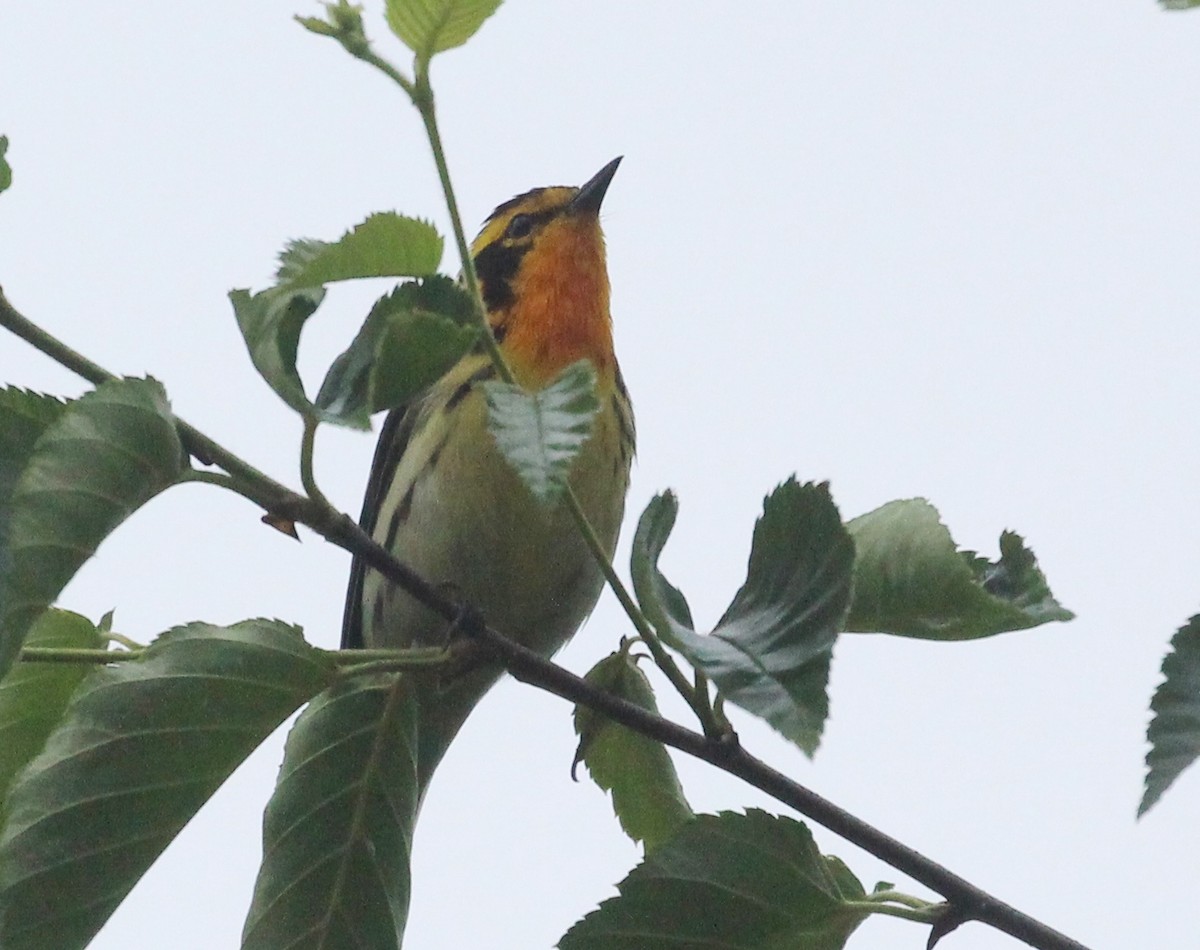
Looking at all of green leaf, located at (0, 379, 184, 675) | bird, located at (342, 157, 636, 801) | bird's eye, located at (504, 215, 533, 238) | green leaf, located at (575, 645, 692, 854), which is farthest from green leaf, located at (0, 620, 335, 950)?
bird's eye, located at (504, 215, 533, 238)

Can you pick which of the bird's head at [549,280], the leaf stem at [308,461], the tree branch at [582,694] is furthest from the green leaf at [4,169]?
the bird's head at [549,280]

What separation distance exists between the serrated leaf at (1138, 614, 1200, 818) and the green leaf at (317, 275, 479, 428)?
71cm

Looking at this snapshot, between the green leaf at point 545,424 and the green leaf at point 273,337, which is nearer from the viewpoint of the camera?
the green leaf at point 545,424

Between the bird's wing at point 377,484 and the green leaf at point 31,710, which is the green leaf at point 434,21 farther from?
the bird's wing at point 377,484

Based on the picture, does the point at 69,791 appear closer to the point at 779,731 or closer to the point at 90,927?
the point at 90,927

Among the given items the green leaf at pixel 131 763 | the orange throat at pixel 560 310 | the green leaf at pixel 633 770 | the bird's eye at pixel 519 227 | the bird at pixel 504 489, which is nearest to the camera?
the green leaf at pixel 131 763

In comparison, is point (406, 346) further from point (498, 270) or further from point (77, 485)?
point (498, 270)

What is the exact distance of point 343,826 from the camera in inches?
79.9

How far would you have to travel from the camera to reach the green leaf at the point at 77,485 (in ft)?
4.83

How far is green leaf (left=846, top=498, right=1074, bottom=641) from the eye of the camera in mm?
1745

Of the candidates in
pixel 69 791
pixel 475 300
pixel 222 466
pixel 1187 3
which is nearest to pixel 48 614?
pixel 69 791

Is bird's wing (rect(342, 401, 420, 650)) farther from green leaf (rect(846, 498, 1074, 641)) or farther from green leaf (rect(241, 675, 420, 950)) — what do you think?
green leaf (rect(846, 498, 1074, 641))

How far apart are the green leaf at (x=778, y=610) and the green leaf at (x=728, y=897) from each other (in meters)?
0.28

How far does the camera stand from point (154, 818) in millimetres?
1819
